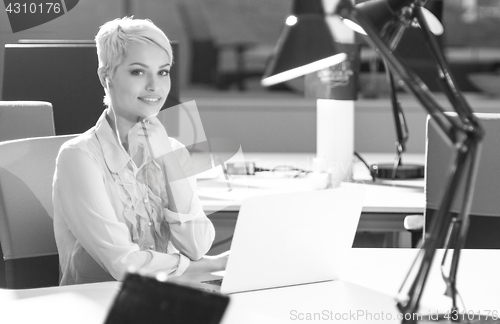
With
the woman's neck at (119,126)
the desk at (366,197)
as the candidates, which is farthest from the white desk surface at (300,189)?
the woman's neck at (119,126)

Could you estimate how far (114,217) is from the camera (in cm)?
172

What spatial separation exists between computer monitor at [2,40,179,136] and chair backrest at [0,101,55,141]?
0.28 metres

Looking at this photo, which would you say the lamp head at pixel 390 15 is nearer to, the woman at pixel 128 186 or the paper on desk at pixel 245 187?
the woman at pixel 128 186

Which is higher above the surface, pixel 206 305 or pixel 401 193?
pixel 206 305

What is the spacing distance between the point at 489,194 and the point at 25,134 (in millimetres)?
1420

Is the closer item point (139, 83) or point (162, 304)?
point (162, 304)

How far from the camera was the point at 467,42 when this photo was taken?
16.9 ft

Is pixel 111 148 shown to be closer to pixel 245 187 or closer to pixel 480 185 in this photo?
pixel 245 187

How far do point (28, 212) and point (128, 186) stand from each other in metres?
0.27

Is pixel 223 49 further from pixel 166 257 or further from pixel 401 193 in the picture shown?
pixel 166 257

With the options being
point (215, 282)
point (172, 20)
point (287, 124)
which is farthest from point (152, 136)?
point (172, 20)

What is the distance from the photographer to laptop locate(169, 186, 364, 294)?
1336mm

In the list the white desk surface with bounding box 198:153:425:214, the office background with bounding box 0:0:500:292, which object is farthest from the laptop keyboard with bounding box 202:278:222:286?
the office background with bounding box 0:0:500:292

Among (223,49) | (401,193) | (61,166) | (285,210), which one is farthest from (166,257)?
(223,49)
